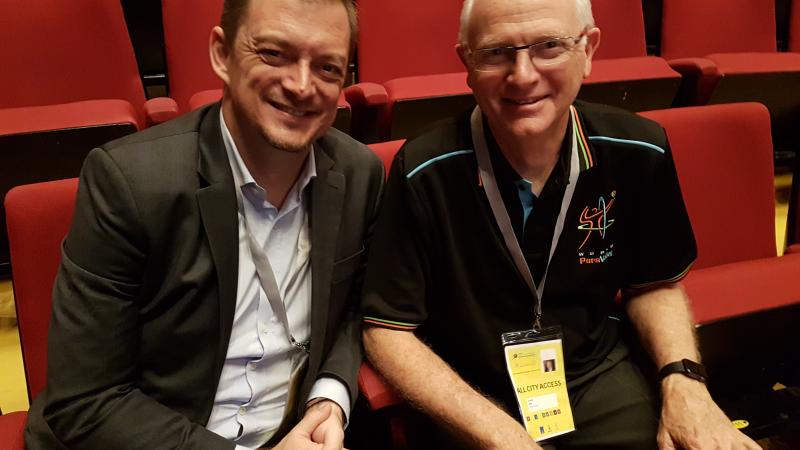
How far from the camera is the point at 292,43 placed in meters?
0.50

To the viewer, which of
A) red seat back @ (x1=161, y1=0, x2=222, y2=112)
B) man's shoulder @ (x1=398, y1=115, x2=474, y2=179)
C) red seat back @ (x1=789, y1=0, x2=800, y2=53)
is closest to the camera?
man's shoulder @ (x1=398, y1=115, x2=474, y2=179)

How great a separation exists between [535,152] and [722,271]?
0.87 ft

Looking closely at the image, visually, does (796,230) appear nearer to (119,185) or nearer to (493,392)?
(493,392)

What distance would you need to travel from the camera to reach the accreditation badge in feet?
1.95

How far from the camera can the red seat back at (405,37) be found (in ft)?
4.12

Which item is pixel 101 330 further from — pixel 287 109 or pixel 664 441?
pixel 664 441

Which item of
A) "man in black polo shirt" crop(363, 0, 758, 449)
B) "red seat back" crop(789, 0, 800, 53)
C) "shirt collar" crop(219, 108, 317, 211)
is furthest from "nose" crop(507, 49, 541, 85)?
"red seat back" crop(789, 0, 800, 53)

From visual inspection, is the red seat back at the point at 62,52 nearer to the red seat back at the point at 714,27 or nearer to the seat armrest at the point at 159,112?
the seat armrest at the point at 159,112

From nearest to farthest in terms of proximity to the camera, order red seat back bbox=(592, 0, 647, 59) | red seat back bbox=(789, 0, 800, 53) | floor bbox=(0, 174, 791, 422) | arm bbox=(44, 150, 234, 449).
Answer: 1. arm bbox=(44, 150, 234, 449)
2. floor bbox=(0, 174, 791, 422)
3. red seat back bbox=(592, 0, 647, 59)
4. red seat back bbox=(789, 0, 800, 53)

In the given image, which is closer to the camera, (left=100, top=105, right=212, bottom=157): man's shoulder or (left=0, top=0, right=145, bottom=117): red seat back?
(left=100, top=105, right=212, bottom=157): man's shoulder

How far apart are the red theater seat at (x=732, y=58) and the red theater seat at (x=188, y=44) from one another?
0.91 m

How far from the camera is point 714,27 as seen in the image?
1.49 metres

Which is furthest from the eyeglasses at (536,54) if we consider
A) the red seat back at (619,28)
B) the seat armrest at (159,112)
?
the red seat back at (619,28)

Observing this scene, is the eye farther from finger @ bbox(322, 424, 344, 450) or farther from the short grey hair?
finger @ bbox(322, 424, 344, 450)
